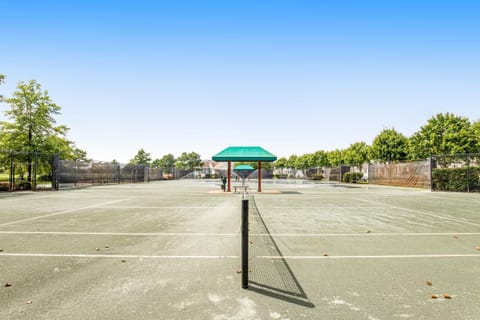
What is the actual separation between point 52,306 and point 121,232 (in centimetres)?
440

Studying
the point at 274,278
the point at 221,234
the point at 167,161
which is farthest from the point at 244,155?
the point at 167,161

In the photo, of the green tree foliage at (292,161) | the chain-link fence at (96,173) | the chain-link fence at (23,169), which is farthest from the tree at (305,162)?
the chain-link fence at (23,169)

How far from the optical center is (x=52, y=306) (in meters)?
3.30

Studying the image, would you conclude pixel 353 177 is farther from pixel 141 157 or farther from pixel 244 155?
pixel 141 157

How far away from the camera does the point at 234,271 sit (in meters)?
4.50

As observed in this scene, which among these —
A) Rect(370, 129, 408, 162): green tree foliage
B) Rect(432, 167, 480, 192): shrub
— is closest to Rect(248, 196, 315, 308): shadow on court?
Rect(432, 167, 480, 192): shrub

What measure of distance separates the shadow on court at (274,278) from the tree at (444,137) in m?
38.3

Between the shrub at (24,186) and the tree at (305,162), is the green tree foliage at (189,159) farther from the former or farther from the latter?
the shrub at (24,186)

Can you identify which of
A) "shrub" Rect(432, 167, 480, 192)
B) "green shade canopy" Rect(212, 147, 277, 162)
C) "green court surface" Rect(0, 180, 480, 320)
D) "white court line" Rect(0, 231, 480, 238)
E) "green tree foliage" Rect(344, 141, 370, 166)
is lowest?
"white court line" Rect(0, 231, 480, 238)

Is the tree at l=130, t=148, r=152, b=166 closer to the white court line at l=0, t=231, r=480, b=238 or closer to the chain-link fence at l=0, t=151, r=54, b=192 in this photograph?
the chain-link fence at l=0, t=151, r=54, b=192

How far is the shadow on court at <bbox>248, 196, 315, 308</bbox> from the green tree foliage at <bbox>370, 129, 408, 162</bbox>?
142ft

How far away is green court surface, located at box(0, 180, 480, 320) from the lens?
3.25 metres

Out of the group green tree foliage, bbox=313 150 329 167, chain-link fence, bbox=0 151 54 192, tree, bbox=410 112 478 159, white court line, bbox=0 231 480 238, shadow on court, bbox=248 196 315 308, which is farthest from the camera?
green tree foliage, bbox=313 150 329 167

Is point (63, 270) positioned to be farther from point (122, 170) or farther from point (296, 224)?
point (122, 170)
